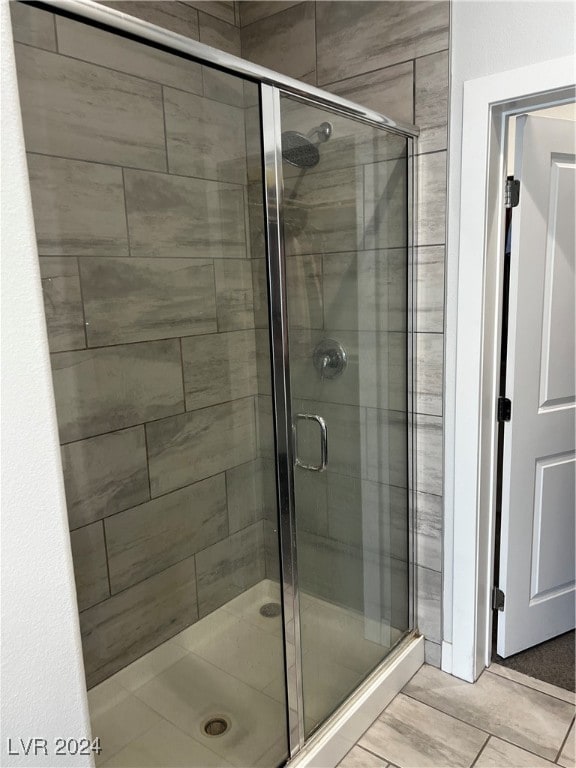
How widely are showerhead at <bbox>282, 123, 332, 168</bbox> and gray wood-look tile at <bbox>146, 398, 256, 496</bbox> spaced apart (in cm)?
76

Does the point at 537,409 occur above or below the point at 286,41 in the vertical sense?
below

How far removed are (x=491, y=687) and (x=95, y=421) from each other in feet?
5.58

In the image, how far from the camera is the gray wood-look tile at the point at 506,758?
1683 mm

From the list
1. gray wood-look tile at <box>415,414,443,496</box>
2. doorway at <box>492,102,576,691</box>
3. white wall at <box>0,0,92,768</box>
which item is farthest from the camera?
gray wood-look tile at <box>415,414,443,496</box>

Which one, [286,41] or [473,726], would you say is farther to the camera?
[286,41]

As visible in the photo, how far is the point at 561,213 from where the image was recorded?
1.94m

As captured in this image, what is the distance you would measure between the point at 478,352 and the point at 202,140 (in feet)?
3.58

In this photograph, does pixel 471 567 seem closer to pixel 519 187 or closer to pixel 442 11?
pixel 519 187

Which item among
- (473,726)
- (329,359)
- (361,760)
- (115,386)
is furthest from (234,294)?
(473,726)

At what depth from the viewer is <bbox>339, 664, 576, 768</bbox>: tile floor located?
1716 millimetres

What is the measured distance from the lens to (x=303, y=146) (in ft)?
4.87

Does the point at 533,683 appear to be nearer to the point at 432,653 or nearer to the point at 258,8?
the point at 432,653

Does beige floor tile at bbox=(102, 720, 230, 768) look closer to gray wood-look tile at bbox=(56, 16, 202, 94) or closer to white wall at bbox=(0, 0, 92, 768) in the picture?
white wall at bbox=(0, 0, 92, 768)

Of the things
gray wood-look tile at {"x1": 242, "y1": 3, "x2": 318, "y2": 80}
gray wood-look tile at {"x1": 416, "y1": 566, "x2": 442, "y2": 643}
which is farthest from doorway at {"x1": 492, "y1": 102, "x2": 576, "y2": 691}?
gray wood-look tile at {"x1": 242, "y1": 3, "x2": 318, "y2": 80}
